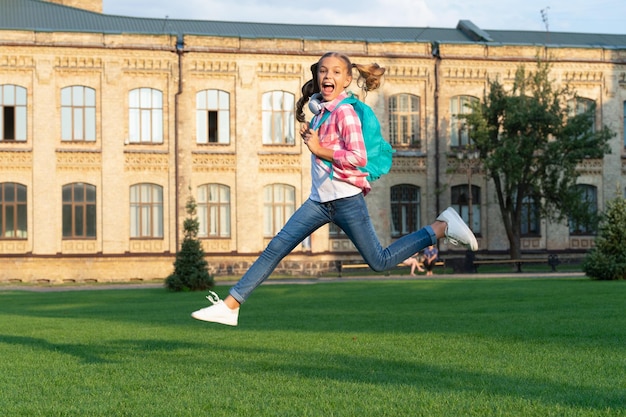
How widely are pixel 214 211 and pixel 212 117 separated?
13.7 ft

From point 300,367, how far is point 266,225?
117 feet

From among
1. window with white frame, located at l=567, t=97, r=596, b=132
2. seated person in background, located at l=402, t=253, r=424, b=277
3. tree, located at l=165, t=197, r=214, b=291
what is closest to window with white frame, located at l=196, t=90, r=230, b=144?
seated person in background, located at l=402, t=253, r=424, b=277

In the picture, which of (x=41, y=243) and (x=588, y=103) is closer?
(x=41, y=243)

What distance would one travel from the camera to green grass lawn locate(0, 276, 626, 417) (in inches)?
265

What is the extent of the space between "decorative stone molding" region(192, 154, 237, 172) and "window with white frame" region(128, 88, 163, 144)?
1828 mm

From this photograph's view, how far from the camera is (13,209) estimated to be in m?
42.2

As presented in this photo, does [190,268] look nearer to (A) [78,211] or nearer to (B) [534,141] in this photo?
(A) [78,211]

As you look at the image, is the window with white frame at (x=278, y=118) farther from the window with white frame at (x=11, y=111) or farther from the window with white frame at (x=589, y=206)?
the window with white frame at (x=589, y=206)

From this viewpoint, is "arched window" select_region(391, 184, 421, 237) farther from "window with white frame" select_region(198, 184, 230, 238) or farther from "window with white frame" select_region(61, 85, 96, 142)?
"window with white frame" select_region(61, 85, 96, 142)

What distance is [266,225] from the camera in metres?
44.5

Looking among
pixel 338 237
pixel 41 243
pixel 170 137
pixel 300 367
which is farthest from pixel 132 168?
pixel 300 367

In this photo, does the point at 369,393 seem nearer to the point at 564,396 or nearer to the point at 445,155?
the point at 564,396

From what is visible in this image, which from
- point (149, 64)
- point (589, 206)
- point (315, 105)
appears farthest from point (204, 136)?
point (315, 105)

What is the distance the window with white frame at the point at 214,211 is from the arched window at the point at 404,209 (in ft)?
25.3
